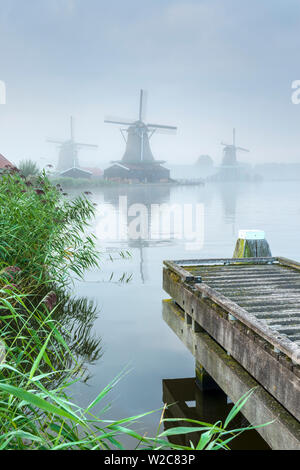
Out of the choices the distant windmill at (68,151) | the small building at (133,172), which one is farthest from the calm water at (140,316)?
the distant windmill at (68,151)

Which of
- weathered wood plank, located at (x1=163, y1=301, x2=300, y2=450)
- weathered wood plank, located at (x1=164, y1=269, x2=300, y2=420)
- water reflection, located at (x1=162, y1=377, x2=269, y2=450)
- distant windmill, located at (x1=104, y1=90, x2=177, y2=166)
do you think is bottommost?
water reflection, located at (x1=162, y1=377, x2=269, y2=450)

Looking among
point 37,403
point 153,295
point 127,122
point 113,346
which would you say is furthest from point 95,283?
point 127,122

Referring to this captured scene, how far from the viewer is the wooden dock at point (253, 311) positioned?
2795 mm

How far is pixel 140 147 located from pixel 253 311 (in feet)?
200

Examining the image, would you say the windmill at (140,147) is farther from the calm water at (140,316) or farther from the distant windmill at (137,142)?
the calm water at (140,316)

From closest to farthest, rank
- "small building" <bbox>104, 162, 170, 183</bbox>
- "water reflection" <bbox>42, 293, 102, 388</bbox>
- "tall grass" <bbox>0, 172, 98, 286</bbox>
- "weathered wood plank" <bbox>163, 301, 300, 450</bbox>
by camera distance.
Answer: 1. "weathered wood plank" <bbox>163, 301, 300, 450</bbox>
2. "water reflection" <bbox>42, 293, 102, 388</bbox>
3. "tall grass" <bbox>0, 172, 98, 286</bbox>
4. "small building" <bbox>104, 162, 170, 183</bbox>

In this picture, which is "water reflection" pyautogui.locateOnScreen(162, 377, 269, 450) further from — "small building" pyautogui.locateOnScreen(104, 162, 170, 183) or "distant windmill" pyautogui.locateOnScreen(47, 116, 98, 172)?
"distant windmill" pyautogui.locateOnScreen(47, 116, 98, 172)

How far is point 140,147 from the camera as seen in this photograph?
6375cm

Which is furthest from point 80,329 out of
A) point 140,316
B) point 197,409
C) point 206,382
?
point 197,409

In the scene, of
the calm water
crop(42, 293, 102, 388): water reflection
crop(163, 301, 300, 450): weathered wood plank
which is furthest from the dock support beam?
crop(42, 293, 102, 388): water reflection

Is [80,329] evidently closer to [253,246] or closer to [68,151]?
[253,246]

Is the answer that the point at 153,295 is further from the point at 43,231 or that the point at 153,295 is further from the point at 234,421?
the point at 234,421

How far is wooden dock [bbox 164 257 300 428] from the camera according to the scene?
279 centimetres

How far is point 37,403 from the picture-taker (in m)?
1.86
